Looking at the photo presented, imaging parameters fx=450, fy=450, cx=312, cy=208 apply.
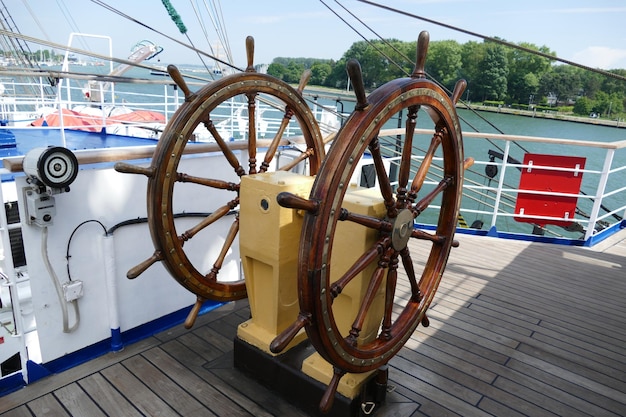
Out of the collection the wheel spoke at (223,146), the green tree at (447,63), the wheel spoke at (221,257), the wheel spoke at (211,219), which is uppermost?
the green tree at (447,63)

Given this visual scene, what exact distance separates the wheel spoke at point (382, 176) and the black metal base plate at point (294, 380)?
690 mm

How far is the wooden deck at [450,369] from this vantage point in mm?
1711

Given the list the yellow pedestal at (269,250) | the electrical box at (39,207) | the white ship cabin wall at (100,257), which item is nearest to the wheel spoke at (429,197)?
the yellow pedestal at (269,250)

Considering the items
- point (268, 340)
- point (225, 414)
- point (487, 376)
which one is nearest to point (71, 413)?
point (225, 414)

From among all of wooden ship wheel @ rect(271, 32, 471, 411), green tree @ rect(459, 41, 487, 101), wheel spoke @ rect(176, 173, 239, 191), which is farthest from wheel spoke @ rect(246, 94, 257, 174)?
green tree @ rect(459, 41, 487, 101)

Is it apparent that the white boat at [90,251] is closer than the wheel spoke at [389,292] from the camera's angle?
No

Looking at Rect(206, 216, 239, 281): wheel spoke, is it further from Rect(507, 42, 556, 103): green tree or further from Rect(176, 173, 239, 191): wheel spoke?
Rect(507, 42, 556, 103): green tree

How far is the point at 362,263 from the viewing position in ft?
4.34

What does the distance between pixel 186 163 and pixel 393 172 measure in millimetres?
7717

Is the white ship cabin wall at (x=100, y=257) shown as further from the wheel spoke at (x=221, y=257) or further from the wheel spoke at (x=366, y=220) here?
the wheel spoke at (x=366, y=220)

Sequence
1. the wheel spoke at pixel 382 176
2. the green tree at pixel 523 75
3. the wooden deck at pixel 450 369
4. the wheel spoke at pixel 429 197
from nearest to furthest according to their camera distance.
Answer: the wheel spoke at pixel 382 176
the wheel spoke at pixel 429 197
the wooden deck at pixel 450 369
the green tree at pixel 523 75

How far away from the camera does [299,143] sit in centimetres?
265

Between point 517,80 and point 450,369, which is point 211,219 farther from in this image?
point 517,80

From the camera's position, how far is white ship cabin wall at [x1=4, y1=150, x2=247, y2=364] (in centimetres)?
181
